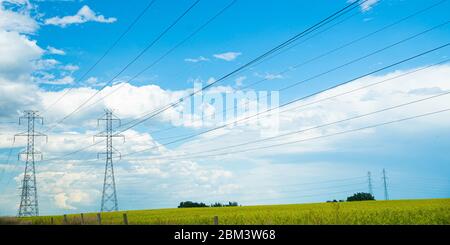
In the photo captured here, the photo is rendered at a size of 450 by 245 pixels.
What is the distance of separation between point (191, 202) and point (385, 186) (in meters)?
A: 38.8

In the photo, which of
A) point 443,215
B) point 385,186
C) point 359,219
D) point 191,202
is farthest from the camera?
point 191,202

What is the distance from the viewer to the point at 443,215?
Result: 2647cm
